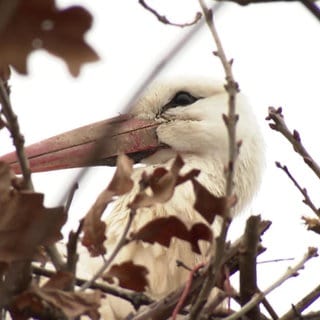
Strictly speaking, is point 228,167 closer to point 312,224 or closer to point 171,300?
point 171,300

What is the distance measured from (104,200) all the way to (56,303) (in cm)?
34

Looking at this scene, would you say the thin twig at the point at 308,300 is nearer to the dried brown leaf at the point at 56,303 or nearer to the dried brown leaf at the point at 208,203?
the dried brown leaf at the point at 208,203

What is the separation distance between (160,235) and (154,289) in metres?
1.29

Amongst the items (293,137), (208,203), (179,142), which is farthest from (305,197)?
(179,142)

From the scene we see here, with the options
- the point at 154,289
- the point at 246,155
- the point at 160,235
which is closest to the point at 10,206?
the point at 160,235

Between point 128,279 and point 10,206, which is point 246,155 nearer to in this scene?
point 128,279

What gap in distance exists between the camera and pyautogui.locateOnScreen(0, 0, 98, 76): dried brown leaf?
4.46ft

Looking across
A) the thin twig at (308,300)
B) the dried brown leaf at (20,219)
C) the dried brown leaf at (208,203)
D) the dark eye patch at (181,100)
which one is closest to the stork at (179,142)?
the dark eye patch at (181,100)

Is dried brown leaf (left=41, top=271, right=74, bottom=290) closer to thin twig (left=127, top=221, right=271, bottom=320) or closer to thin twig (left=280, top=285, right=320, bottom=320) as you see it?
thin twig (left=127, top=221, right=271, bottom=320)

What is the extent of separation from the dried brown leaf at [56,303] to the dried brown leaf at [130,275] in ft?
0.81

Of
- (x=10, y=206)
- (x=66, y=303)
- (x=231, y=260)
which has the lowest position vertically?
(x=231, y=260)

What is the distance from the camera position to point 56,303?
1.96 metres

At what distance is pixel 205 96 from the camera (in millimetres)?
4648

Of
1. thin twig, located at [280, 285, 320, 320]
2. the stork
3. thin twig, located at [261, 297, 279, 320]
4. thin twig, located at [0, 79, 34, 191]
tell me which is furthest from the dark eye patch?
thin twig, located at [0, 79, 34, 191]
